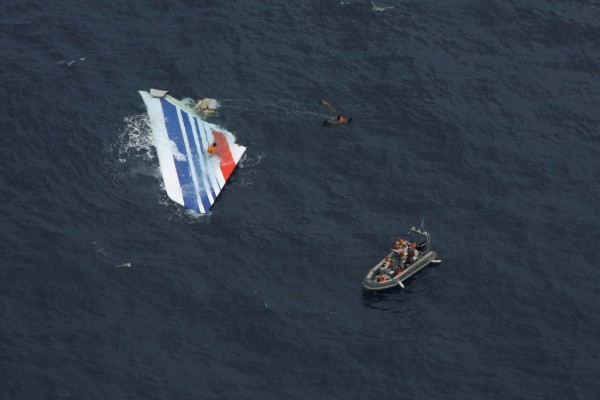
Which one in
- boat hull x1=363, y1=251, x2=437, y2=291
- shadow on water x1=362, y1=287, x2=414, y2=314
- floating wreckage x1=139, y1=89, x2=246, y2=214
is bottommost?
shadow on water x1=362, y1=287, x2=414, y2=314

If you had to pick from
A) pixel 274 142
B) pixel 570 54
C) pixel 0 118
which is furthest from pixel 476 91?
pixel 0 118

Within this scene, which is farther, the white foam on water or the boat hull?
the white foam on water

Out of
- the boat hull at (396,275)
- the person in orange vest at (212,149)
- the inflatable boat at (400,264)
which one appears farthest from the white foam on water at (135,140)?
the inflatable boat at (400,264)

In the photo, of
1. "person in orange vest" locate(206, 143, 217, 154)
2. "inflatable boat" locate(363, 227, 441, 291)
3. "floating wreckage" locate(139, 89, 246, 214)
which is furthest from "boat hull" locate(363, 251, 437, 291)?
"person in orange vest" locate(206, 143, 217, 154)

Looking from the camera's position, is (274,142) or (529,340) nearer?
(529,340)

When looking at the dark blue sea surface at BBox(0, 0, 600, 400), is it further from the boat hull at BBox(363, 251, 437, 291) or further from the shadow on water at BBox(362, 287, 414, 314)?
the boat hull at BBox(363, 251, 437, 291)

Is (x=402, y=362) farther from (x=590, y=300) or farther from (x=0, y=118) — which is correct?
(x=0, y=118)
